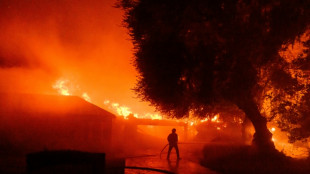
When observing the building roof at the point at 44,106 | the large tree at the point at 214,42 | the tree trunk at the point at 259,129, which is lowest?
the tree trunk at the point at 259,129

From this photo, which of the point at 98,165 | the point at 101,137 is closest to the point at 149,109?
the point at 101,137

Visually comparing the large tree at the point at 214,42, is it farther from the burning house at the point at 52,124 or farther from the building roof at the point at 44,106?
the building roof at the point at 44,106

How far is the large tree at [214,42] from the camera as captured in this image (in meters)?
14.8

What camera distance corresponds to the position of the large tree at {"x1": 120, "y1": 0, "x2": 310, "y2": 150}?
14.8m

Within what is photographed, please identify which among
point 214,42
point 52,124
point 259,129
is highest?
point 214,42

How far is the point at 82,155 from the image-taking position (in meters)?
9.19

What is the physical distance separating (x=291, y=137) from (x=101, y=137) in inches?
669

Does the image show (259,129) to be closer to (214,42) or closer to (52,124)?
(214,42)

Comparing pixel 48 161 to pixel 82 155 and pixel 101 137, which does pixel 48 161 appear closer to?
pixel 82 155

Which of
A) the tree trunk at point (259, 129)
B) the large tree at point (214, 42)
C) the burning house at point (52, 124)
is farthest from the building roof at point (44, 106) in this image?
the tree trunk at point (259, 129)

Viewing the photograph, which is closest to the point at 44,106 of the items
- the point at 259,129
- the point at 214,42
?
the point at 214,42

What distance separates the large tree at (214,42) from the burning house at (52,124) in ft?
36.7

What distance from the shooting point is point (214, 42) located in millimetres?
14930

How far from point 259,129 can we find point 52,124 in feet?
58.3
